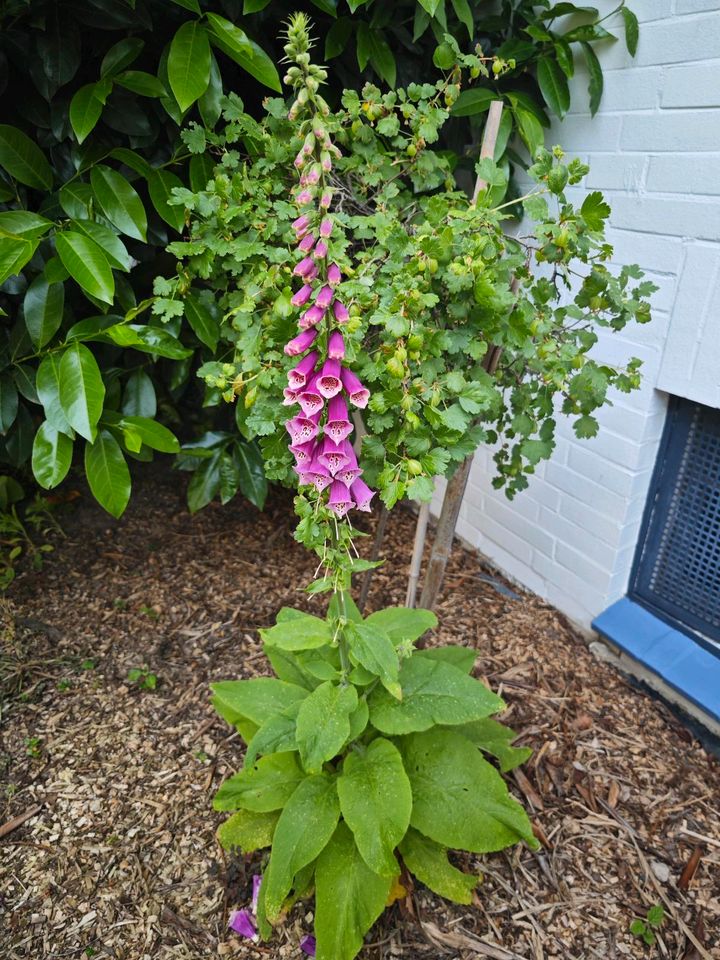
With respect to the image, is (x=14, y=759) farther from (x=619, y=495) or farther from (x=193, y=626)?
(x=619, y=495)

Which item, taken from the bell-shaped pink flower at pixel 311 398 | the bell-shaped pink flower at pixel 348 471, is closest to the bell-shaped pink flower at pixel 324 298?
the bell-shaped pink flower at pixel 311 398

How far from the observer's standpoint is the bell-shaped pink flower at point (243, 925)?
1.49 m

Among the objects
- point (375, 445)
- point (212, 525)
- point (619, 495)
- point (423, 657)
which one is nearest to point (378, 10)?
point (375, 445)

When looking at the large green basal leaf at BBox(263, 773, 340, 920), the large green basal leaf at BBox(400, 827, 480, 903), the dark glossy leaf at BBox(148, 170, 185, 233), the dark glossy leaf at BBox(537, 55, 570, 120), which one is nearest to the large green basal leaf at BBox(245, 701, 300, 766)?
the large green basal leaf at BBox(263, 773, 340, 920)

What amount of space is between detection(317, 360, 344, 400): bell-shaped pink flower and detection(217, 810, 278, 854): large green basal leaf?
1.03 m

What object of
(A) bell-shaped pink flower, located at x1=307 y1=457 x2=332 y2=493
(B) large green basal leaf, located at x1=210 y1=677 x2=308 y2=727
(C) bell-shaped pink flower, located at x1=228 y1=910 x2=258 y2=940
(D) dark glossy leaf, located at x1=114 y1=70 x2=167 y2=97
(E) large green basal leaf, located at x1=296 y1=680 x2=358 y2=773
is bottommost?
(C) bell-shaped pink flower, located at x1=228 y1=910 x2=258 y2=940

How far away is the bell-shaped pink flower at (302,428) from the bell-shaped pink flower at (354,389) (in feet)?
0.26

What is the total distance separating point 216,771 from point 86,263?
52.2 inches

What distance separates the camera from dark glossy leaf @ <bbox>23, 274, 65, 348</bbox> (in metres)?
1.58

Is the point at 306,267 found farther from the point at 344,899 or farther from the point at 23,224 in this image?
the point at 344,899

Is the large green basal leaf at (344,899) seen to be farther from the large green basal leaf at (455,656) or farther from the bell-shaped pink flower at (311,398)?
the bell-shaped pink flower at (311,398)

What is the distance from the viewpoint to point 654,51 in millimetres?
1657

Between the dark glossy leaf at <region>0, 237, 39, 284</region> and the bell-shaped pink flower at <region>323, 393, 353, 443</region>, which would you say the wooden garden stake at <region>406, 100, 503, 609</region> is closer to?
the bell-shaped pink flower at <region>323, 393, 353, 443</region>

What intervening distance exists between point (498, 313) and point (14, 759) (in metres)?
1.71
